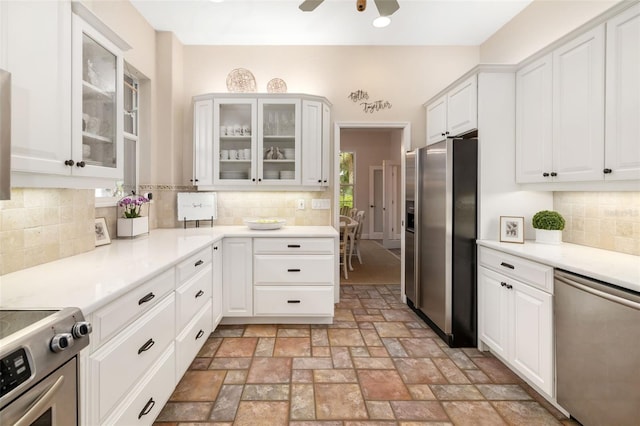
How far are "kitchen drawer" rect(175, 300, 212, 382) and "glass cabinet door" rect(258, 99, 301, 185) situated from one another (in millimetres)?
1518

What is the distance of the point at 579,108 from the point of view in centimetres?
197

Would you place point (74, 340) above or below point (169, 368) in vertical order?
above

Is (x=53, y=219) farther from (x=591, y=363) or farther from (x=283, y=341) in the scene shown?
(x=591, y=363)

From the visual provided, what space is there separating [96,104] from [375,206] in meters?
7.43

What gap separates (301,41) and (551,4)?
7.91ft

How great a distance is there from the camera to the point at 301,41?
353 cm

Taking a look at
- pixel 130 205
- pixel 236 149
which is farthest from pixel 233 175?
pixel 130 205

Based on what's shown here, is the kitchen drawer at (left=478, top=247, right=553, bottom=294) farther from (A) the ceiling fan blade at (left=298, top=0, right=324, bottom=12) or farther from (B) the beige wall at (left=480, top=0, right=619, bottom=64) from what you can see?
(A) the ceiling fan blade at (left=298, top=0, right=324, bottom=12)

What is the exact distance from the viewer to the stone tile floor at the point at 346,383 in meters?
1.77

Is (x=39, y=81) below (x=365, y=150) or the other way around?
below

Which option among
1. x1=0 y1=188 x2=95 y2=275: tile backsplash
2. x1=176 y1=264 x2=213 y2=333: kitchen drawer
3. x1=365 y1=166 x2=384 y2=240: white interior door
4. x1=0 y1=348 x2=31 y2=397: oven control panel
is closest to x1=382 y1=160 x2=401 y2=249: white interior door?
x1=365 y1=166 x2=384 y2=240: white interior door

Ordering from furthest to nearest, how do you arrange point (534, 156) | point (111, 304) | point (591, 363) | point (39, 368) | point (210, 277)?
1. point (210, 277)
2. point (534, 156)
3. point (591, 363)
4. point (111, 304)
5. point (39, 368)

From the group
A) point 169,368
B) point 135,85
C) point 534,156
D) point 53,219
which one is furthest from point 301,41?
point 169,368

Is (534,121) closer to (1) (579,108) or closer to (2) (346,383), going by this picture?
(1) (579,108)
